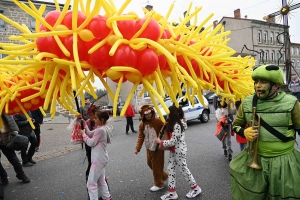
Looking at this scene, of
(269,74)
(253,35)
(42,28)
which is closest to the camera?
(42,28)

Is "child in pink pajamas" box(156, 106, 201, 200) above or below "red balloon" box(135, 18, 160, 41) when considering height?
below

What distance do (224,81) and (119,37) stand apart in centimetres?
94

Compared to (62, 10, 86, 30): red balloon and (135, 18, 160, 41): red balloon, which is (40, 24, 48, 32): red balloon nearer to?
(62, 10, 86, 30): red balloon

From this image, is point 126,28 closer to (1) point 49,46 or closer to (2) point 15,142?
(1) point 49,46

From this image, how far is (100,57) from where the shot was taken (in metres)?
1.19

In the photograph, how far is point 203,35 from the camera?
1555mm

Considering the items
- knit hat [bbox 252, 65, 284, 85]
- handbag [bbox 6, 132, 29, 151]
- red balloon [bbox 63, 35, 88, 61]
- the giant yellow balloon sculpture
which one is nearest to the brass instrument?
knit hat [bbox 252, 65, 284, 85]

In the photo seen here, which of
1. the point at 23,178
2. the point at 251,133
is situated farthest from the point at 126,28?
the point at 23,178

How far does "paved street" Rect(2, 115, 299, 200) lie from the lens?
354 cm

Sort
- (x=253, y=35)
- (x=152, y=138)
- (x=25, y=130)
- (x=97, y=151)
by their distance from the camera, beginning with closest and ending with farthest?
(x=97, y=151), (x=152, y=138), (x=25, y=130), (x=253, y=35)

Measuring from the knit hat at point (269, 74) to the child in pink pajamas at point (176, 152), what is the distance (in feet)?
4.24

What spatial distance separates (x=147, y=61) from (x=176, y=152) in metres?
2.25

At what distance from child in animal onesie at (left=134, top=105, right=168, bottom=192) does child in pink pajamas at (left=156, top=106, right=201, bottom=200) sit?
23 cm

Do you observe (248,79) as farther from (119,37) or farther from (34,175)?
(34,175)
